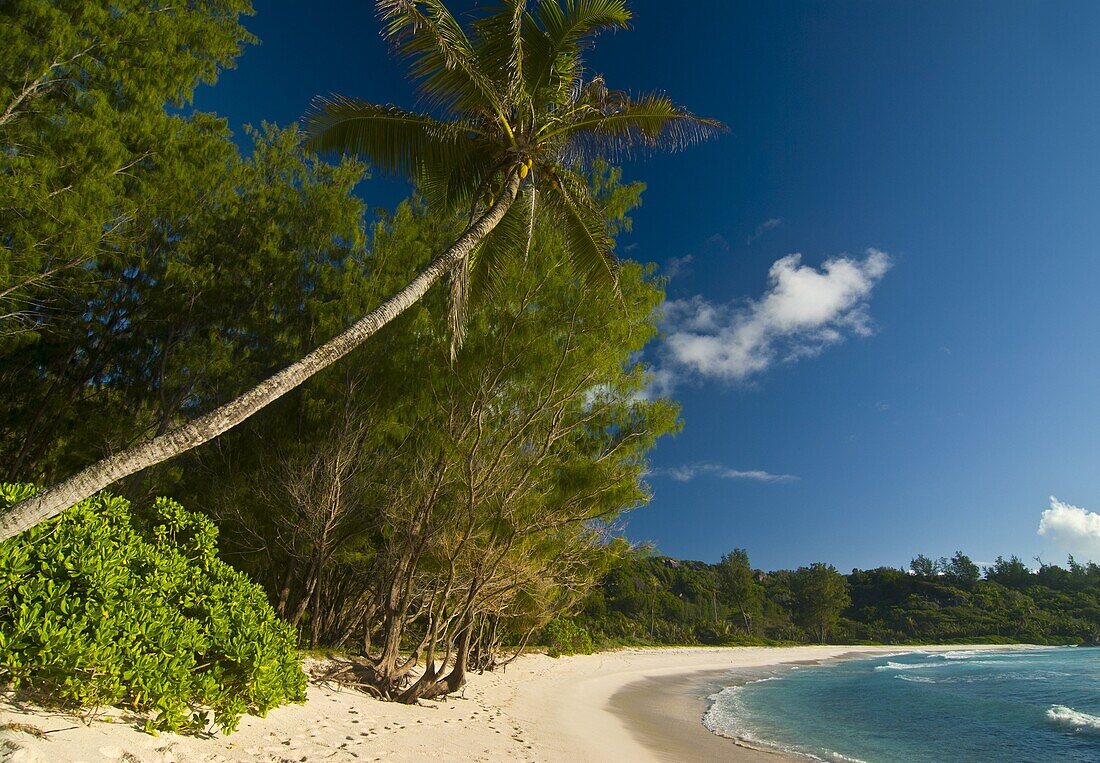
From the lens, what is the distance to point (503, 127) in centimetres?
777

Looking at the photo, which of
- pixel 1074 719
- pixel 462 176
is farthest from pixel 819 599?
pixel 462 176

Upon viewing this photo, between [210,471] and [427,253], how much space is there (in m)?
6.73

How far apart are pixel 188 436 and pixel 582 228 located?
6188mm

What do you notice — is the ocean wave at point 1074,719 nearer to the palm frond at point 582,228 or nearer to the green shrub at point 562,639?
the green shrub at point 562,639

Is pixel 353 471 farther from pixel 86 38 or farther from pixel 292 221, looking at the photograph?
pixel 86 38

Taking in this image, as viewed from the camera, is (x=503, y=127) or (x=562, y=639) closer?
(x=503, y=127)

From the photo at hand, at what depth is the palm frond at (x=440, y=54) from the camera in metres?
7.01

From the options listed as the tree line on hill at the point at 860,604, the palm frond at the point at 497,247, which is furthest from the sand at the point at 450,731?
the tree line on hill at the point at 860,604

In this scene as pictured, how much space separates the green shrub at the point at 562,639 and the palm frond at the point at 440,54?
2409 centimetres

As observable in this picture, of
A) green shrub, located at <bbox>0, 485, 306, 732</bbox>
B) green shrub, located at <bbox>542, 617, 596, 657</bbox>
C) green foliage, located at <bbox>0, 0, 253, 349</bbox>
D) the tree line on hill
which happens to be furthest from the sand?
the tree line on hill

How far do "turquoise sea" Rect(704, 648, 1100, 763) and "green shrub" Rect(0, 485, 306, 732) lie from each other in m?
10.6

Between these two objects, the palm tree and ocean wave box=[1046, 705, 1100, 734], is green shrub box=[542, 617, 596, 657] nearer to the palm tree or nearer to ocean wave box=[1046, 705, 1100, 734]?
ocean wave box=[1046, 705, 1100, 734]

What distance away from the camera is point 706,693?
21.8 m

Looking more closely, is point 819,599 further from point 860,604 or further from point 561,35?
point 561,35
